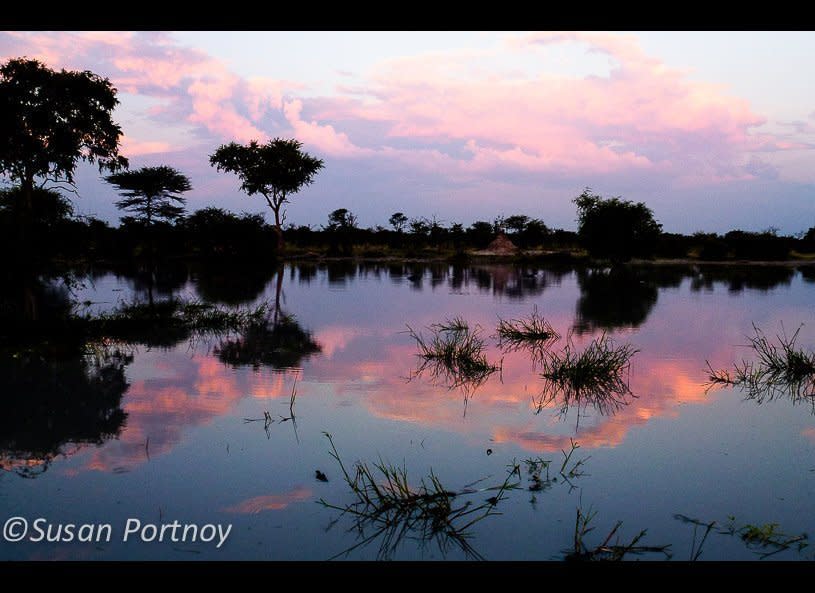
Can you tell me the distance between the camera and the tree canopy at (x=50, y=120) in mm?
22859

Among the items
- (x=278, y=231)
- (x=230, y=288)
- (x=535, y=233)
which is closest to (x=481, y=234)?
(x=535, y=233)

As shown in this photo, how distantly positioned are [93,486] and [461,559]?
328cm

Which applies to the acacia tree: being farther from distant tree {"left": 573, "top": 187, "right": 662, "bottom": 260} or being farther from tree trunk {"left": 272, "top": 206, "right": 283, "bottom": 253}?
distant tree {"left": 573, "top": 187, "right": 662, "bottom": 260}

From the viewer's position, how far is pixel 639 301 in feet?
74.8

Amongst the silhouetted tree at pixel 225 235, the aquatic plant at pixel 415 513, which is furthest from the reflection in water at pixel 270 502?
the silhouetted tree at pixel 225 235

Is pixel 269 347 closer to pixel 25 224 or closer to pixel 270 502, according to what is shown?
pixel 25 224

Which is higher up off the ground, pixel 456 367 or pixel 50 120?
pixel 50 120

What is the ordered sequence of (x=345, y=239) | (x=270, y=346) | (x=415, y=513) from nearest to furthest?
(x=415, y=513), (x=270, y=346), (x=345, y=239)

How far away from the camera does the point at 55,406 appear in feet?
26.6

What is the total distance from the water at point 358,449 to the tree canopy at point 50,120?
47.2 ft

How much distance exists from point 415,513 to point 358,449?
1.70m
